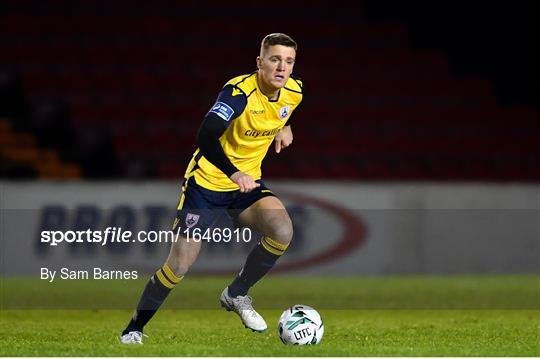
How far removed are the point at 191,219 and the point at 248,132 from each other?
0.71 m

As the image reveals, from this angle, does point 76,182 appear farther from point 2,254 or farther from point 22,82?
point 22,82

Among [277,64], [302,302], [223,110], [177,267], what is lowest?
[302,302]

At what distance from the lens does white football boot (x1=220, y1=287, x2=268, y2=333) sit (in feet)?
23.7

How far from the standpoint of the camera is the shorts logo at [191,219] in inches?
267

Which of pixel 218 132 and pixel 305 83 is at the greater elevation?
pixel 305 83

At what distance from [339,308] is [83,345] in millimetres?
3952

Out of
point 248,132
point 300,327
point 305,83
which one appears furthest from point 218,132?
point 305,83

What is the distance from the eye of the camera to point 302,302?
35.6 ft

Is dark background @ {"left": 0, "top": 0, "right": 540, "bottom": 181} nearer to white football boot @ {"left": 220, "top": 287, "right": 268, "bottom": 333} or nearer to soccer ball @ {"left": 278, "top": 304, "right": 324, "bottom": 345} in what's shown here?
white football boot @ {"left": 220, "top": 287, "right": 268, "bottom": 333}

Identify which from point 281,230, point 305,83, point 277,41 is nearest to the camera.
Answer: point 277,41

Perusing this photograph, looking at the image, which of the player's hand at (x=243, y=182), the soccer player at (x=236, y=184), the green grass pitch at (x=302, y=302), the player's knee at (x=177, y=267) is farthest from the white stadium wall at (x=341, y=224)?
the player's hand at (x=243, y=182)

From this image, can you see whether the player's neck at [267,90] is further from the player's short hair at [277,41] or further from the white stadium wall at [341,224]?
the white stadium wall at [341,224]

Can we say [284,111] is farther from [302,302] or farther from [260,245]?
[302,302]
